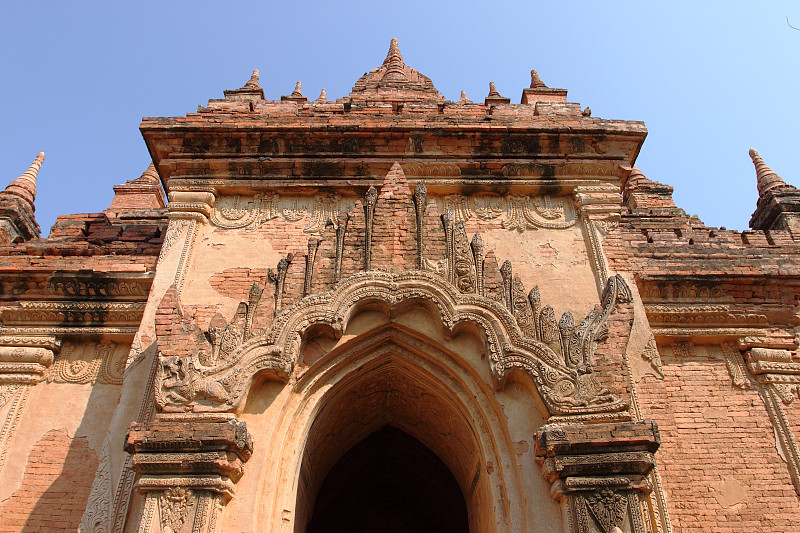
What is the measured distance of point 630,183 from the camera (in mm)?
17125

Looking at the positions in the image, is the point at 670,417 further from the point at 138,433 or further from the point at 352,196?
the point at 138,433

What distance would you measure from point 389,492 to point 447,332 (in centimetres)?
574

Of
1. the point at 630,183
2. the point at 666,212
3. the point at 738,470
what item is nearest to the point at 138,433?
the point at 738,470

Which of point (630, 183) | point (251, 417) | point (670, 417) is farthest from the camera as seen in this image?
point (630, 183)

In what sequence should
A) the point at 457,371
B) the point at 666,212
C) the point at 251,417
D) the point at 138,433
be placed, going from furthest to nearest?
the point at 666,212, the point at 457,371, the point at 251,417, the point at 138,433

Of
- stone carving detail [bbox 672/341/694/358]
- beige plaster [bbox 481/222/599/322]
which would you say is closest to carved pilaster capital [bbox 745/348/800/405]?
stone carving detail [bbox 672/341/694/358]

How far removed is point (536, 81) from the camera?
14.6 m

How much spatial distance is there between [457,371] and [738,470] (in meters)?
3.79

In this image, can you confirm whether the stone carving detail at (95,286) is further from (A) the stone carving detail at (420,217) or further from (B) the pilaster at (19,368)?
(A) the stone carving detail at (420,217)

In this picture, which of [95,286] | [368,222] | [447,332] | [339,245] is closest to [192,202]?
[95,286]

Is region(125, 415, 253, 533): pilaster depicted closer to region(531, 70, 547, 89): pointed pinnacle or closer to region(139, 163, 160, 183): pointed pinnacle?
region(531, 70, 547, 89): pointed pinnacle

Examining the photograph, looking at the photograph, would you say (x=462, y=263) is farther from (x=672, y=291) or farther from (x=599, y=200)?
(x=672, y=291)

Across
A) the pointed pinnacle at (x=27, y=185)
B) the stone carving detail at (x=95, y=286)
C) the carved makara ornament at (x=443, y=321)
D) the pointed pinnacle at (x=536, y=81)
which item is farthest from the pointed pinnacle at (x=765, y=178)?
the pointed pinnacle at (x=27, y=185)

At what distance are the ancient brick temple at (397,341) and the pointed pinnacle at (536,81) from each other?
3.48 meters
